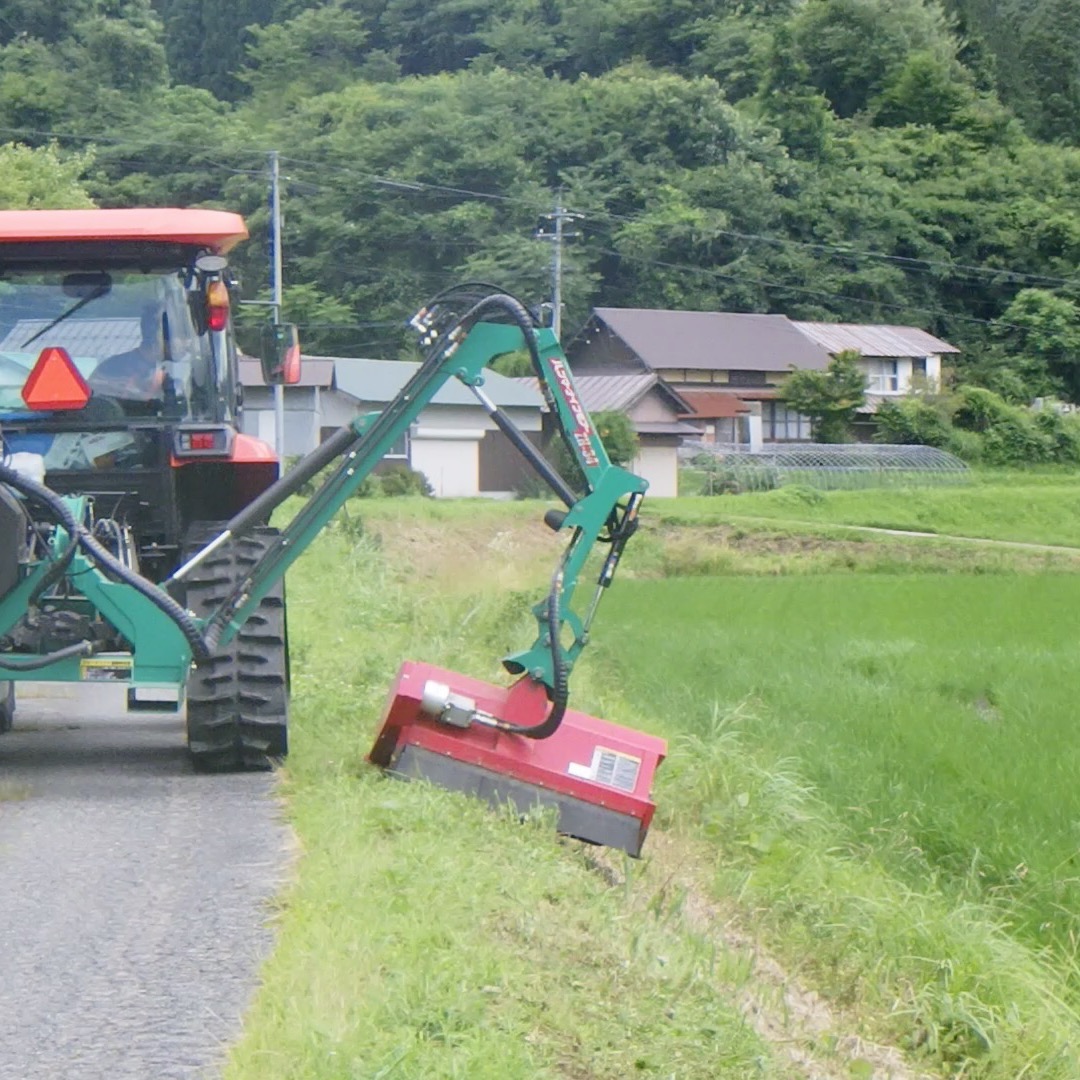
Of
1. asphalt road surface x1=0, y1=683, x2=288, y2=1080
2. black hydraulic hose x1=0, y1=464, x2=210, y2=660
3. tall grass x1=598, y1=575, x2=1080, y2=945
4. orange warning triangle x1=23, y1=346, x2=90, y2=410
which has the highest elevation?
orange warning triangle x1=23, y1=346, x2=90, y2=410

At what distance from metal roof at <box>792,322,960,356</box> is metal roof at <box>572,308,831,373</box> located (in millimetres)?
1693

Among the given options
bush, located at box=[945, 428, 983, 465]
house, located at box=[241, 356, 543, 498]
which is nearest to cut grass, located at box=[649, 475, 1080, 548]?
house, located at box=[241, 356, 543, 498]

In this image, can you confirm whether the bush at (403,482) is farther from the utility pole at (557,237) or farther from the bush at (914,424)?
the bush at (914,424)

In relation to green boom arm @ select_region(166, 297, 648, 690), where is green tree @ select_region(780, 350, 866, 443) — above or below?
above

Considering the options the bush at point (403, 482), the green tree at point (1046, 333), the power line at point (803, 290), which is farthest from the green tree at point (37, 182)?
the green tree at point (1046, 333)

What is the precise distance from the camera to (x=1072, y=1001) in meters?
6.45

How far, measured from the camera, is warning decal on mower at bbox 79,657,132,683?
23.9 feet

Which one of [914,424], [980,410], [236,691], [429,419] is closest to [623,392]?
[429,419]

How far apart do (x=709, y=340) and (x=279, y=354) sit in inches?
1918

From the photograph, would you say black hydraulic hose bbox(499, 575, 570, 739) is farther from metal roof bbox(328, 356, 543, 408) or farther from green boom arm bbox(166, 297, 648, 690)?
metal roof bbox(328, 356, 543, 408)

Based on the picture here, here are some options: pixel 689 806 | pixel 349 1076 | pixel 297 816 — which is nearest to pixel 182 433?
pixel 297 816

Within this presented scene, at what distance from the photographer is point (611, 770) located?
22.6 ft

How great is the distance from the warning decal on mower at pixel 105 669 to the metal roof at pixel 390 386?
111ft

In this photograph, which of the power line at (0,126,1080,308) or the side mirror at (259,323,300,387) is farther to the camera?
the power line at (0,126,1080,308)
